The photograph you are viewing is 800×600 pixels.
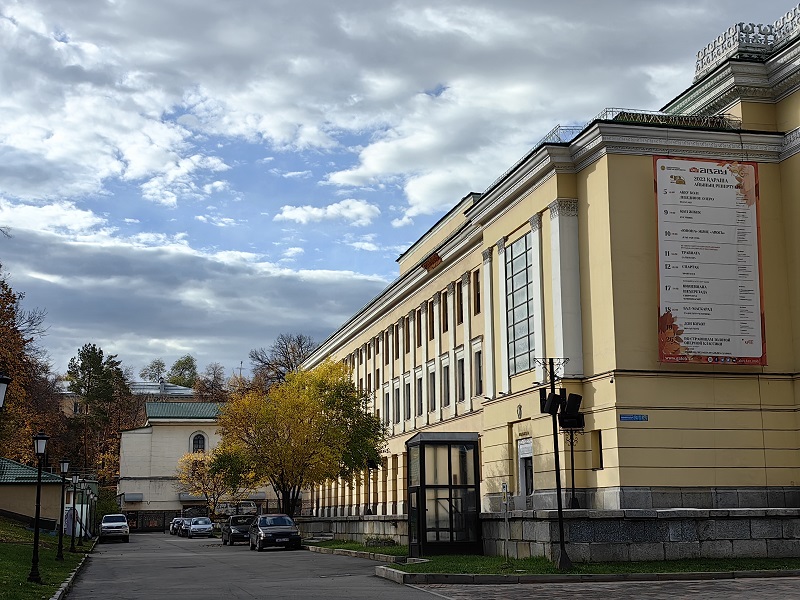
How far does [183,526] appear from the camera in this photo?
251ft

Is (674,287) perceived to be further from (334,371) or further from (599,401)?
(334,371)

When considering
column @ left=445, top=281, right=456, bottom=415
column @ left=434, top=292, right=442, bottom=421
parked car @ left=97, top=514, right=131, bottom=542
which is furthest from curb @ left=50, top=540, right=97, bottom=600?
parked car @ left=97, top=514, right=131, bottom=542

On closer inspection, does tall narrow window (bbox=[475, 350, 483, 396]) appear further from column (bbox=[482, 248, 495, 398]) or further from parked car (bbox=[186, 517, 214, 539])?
parked car (bbox=[186, 517, 214, 539])

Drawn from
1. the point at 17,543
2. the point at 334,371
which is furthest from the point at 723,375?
the point at 334,371

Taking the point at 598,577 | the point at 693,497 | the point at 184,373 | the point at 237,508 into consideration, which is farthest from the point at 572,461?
the point at 184,373

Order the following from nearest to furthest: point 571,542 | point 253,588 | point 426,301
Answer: point 253,588 < point 571,542 < point 426,301

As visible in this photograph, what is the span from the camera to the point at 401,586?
2186 centimetres

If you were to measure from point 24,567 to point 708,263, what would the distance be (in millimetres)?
22559

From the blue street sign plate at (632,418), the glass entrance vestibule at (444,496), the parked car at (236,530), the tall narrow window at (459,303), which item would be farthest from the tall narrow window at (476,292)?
the glass entrance vestibule at (444,496)

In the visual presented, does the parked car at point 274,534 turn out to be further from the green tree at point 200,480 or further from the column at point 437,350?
the green tree at point 200,480

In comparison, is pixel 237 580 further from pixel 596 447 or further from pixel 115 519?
pixel 115 519

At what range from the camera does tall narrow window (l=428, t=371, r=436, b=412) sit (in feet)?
183

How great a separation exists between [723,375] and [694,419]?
1.85 metres

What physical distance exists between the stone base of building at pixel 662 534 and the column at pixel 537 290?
383 inches
